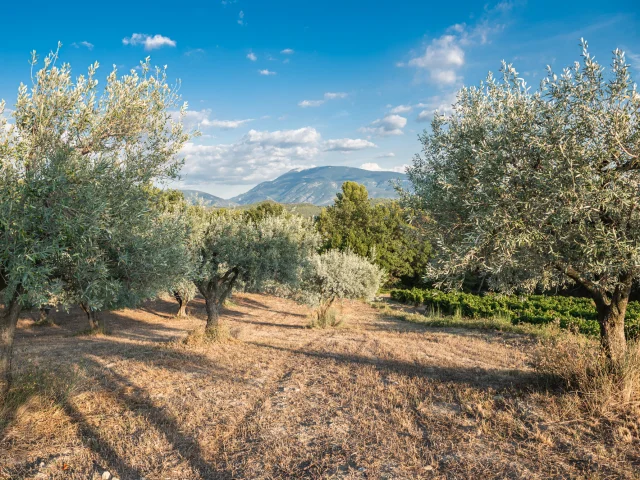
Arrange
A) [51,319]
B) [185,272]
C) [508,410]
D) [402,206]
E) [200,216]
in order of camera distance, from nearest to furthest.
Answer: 1. [508,410]
2. [185,272]
3. [402,206]
4. [200,216]
5. [51,319]

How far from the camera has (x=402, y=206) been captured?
12.2m

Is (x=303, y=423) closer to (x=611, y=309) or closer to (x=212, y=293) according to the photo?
(x=611, y=309)

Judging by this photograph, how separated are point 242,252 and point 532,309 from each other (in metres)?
22.5

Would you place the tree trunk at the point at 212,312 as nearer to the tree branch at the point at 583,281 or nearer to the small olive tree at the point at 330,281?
the small olive tree at the point at 330,281

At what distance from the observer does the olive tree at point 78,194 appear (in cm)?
668

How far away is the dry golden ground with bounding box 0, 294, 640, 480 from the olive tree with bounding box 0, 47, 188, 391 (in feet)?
7.10

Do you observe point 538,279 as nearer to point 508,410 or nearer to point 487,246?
point 487,246

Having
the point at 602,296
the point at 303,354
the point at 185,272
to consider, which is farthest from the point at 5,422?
the point at 602,296

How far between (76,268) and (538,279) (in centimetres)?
1105

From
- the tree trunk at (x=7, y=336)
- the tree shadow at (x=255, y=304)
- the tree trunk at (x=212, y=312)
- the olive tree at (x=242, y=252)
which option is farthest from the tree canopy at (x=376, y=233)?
the tree trunk at (x=7, y=336)

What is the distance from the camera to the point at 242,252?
1742 cm

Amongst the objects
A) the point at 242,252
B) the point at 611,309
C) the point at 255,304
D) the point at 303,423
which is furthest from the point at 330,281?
the point at 255,304

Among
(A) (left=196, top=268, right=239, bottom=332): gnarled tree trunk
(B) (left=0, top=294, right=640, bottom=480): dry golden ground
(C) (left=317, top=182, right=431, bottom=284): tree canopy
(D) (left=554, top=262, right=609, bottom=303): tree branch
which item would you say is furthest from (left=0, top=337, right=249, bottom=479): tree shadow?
(C) (left=317, top=182, right=431, bottom=284): tree canopy

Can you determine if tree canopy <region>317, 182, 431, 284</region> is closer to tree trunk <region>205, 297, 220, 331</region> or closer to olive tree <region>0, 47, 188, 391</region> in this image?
tree trunk <region>205, 297, 220, 331</region>
